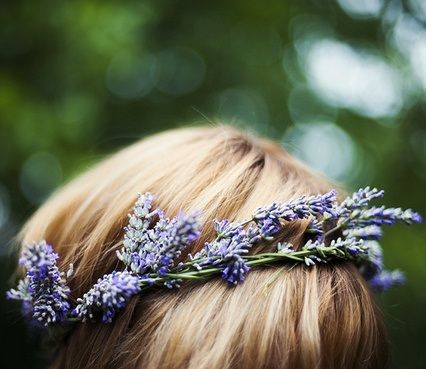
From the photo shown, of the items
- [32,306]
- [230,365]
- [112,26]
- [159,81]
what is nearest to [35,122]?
[112,26]

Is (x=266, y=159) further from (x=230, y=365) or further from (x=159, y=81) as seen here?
(x=159, y=81)

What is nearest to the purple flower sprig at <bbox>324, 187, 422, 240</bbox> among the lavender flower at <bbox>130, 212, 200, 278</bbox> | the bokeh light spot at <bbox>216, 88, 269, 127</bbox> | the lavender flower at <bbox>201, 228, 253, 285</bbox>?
the lavender flower at <bbox>201, 228, 253, 285</bbox>

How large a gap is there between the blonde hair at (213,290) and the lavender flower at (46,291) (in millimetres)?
78

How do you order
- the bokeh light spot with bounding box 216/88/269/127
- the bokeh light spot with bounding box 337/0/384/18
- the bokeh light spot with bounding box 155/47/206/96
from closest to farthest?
the bokeh light spot with bounding box 337/0/384/18 → the bokeh light spot with bounding box 155/47/206/96 → the bokeh light spot with bounding box 216/88/269/127

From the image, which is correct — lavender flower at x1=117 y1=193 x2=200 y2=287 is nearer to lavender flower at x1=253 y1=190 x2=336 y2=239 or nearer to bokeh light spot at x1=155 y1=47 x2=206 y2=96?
lavender flower at x1=253 y1=190 x2=336 y2=239

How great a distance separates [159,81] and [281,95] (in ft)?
2.86

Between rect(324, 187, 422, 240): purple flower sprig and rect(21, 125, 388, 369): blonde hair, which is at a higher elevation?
rect(324, 187, 422, 240): purple flower sprig

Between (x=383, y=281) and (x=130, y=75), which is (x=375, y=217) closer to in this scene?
(x=383, y=281)

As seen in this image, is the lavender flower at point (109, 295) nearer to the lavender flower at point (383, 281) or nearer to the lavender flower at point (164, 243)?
the lavender flower at point (164, 243)

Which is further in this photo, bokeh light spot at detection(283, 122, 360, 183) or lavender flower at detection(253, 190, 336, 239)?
bokeh light spot at detection(283, 122, 360, 183)

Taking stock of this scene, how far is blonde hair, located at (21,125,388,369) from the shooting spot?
1.23 metres

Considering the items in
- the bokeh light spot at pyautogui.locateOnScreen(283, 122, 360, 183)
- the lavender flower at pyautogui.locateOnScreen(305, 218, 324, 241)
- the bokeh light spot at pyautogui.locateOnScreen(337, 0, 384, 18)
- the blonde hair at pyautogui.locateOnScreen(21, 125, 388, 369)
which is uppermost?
the bokeh light spot at pyautogui.locateOnScreen(337, 0, 384, 18)

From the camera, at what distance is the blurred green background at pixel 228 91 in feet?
9.83

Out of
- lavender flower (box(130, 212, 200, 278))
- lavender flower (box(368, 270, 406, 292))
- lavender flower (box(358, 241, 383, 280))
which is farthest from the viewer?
lavender flower (box(368, 270, 406, 292))
